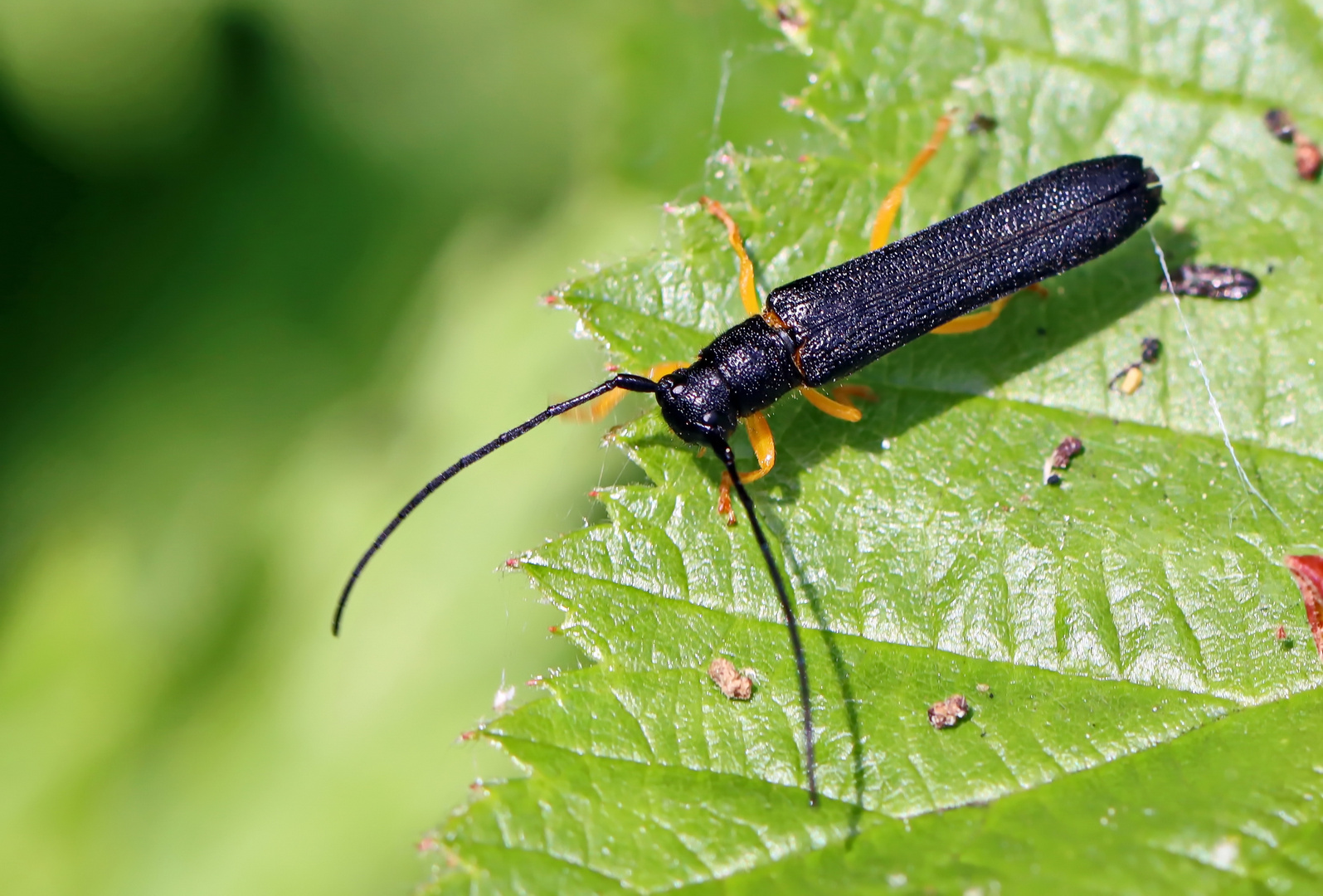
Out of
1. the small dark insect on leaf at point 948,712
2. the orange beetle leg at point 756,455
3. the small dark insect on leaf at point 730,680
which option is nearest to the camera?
the small dark insect on leaf at point 948,712

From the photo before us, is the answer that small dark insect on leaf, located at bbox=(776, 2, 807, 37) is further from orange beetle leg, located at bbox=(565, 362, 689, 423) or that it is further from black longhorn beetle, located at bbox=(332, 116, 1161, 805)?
orange beetle leg, located at bbox=(565, 362, 689, 423)

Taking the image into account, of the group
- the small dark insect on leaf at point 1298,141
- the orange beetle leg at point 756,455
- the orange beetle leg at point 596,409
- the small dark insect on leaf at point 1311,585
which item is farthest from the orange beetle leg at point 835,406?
the small dark insect on leaf at point 1298,141

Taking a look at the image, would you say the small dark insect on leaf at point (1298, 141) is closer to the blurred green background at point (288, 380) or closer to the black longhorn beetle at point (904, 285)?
the black longhorn beetle at point (904, 285)

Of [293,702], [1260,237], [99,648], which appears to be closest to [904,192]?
[1260,237]

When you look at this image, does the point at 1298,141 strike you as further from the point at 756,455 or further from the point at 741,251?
the point at 756,455

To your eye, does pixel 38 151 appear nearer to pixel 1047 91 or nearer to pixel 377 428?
pixel 377 428

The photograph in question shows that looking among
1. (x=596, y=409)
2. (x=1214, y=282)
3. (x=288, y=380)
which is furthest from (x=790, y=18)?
(x=288, y=380)

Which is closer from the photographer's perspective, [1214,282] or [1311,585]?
[1311,585]
